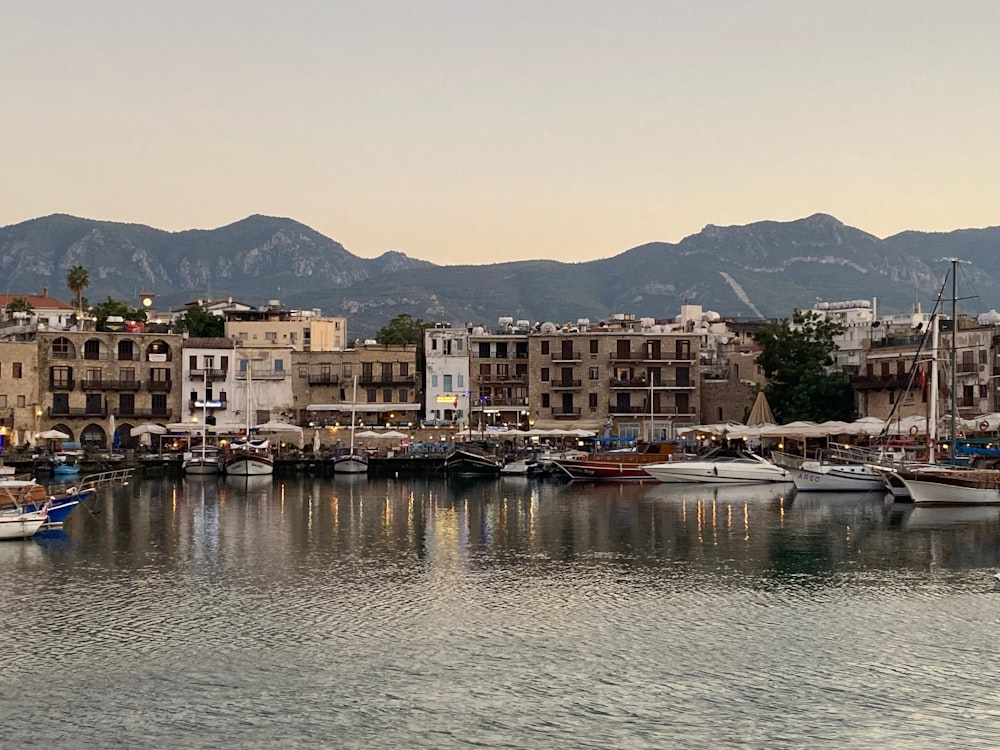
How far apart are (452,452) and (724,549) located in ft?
151

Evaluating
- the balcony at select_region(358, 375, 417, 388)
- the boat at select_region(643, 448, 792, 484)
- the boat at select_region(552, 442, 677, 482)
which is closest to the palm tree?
the balcony at select_region(358, 375, 417, 388)

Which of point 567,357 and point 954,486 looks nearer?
point 954,486

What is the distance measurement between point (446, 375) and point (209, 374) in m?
19.9

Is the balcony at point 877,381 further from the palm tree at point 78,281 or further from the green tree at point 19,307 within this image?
the palm tree at point 78,281

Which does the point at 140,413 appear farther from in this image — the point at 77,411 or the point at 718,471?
the point at 718,471

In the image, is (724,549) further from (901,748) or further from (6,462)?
(6,462)

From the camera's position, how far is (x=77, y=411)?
325ft

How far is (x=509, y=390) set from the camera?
356ft

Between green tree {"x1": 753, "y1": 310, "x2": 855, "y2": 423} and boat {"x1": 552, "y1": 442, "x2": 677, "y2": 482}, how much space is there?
18.2 metres

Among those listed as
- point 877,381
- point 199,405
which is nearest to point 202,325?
point 199,405

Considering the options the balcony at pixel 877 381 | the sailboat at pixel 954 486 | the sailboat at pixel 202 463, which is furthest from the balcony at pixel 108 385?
the sailboat at pixel 954 486

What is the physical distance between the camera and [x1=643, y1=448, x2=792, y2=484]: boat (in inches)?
3100

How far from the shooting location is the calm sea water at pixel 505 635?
23.9m

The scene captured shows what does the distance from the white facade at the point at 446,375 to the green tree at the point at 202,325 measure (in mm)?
26415
